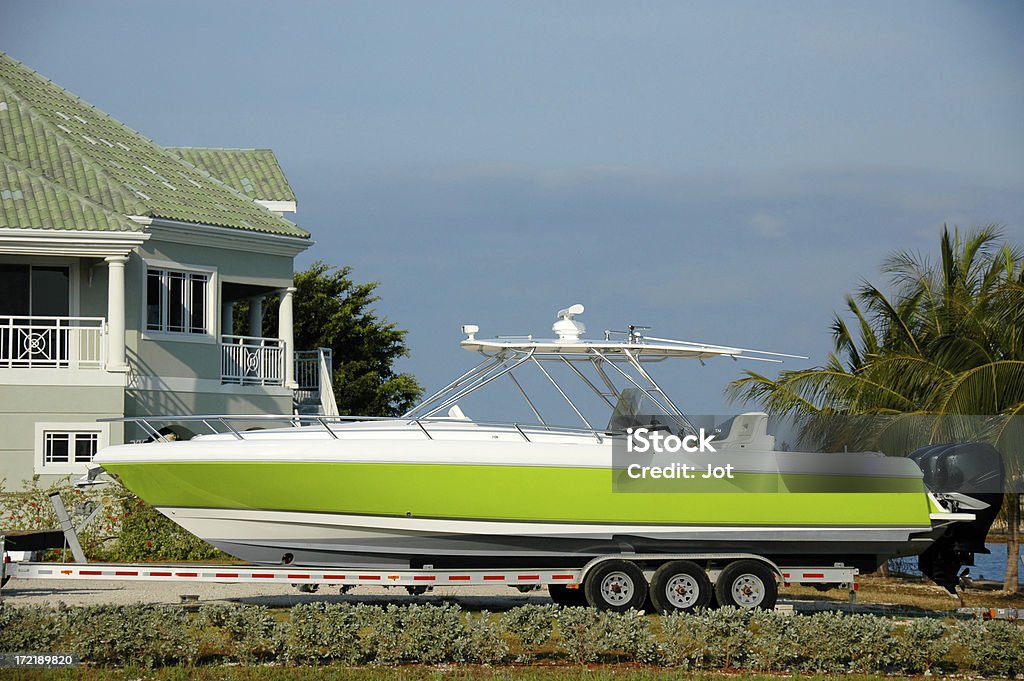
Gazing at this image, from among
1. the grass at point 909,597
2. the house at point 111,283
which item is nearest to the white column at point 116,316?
the house at point 111,283

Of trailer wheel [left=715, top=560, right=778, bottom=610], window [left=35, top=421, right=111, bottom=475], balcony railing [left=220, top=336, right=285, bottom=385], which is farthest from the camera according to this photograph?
balcony railing [left=220, top=336, right=285, bottom=385]

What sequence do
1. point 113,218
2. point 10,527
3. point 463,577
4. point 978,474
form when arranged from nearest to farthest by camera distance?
1. point 463,577
2. point 978,474
3. point 10,527
4. point 113,218

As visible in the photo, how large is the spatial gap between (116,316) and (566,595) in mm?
10398

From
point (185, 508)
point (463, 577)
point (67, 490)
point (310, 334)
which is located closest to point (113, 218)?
point (67, 490)

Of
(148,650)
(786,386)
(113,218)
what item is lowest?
(148,650)

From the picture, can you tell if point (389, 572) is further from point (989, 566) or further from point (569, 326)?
point (989, 566)

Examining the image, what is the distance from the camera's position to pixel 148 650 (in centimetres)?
1030

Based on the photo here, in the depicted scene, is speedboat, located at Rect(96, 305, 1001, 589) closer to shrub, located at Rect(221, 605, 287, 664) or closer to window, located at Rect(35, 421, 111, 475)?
shrub, located at Rect(221, 605, 287, 664)

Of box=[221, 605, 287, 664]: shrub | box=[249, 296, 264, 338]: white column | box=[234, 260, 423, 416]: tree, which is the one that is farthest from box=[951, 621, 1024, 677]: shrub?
box=[234, 260, 423, 416]: tree

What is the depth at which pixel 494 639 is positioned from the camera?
1055 cm

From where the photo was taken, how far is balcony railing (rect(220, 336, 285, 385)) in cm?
2339

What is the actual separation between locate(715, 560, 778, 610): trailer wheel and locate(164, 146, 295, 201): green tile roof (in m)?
16.2

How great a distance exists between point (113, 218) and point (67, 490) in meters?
4.60

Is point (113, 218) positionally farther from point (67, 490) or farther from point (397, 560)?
point (397, 560)
